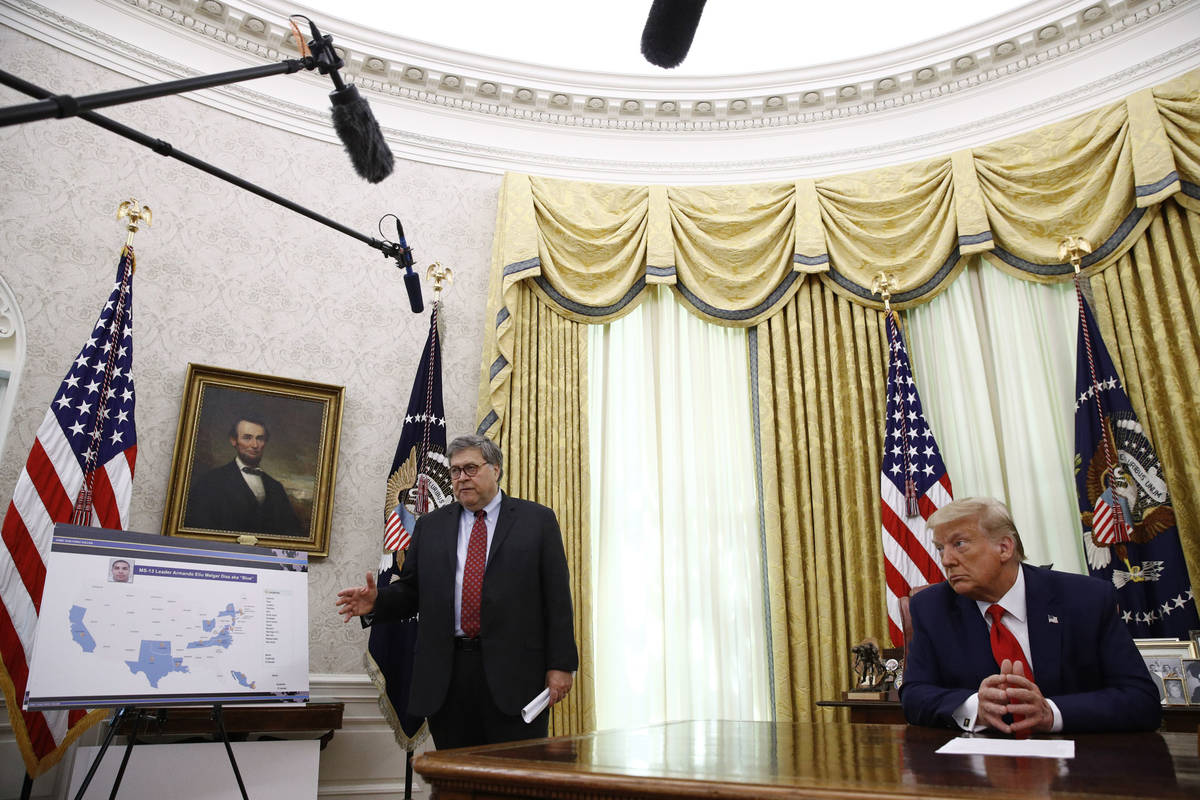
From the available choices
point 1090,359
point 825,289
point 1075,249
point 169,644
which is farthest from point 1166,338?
point 169,644

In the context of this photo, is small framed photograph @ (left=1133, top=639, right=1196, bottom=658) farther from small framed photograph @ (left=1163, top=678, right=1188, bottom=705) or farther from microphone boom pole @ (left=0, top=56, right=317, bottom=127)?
microphone boom pole @ (left=0, top=56, right=317, bottom=127)

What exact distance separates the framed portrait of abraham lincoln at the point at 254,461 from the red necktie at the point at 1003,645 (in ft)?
11.9

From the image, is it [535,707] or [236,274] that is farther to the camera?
[236,274]

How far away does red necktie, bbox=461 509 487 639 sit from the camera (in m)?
3.02

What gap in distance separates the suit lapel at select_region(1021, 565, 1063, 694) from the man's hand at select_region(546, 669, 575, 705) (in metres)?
1.56

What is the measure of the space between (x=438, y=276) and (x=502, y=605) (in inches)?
107

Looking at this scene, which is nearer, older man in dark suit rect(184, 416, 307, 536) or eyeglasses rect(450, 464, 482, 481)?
eyeglasses rect(450, 464, 482, 481)

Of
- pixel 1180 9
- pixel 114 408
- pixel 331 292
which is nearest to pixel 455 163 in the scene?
pixel 331 292

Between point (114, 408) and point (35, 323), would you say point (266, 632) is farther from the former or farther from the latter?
point (35, 323)

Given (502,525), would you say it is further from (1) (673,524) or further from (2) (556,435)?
(1) (673,524)

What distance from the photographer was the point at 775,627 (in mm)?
4879

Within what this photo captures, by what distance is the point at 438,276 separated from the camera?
5.14 meters

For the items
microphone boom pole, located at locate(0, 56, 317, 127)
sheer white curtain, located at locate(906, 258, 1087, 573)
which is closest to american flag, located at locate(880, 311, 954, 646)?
sheer white curtain, located at locate(906, 258, 1087, 573)

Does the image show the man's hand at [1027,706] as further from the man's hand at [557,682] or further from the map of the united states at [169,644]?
the map of the united states at [169,644]
